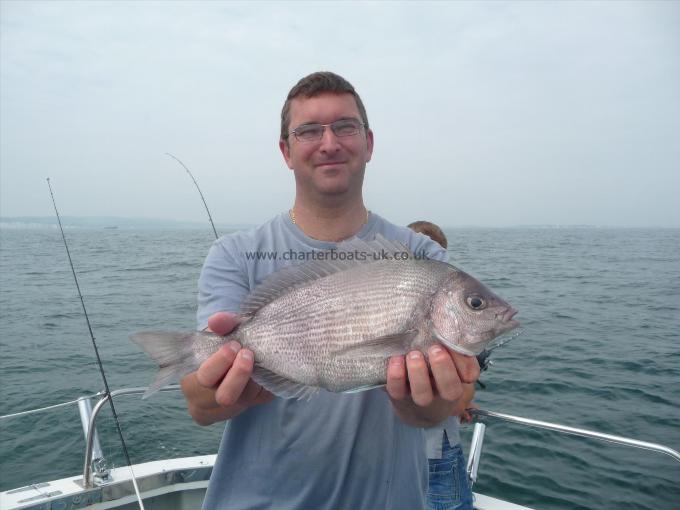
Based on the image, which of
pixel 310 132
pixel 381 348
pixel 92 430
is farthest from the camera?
pixel 92 430

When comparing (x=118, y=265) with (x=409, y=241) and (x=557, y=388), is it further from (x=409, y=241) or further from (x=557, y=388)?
(x=409, y=241)

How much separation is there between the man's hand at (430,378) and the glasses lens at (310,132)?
1250 mm

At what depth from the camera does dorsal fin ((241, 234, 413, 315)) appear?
8.05 feet

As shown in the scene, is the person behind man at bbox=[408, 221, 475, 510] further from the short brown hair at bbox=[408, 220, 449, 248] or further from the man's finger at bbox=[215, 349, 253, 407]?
the man's finger at bbox=[215, 349, 253, 407]

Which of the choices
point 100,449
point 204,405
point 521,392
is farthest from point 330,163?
point 521,392

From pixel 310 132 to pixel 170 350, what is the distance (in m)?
1.34

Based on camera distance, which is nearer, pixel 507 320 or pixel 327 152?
pixel 507 320

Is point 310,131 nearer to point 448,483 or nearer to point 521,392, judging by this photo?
point 448,483

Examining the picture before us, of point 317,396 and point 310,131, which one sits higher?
point 310,131

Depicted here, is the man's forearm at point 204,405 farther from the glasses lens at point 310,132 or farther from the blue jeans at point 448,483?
the blue jeans at point 448,483

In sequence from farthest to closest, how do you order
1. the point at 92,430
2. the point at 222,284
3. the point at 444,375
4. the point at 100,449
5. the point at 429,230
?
the point at 429,230, the point at 100,449, the point at 92,430, the point at 222,284, the point at 444,375

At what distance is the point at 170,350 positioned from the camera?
226cm

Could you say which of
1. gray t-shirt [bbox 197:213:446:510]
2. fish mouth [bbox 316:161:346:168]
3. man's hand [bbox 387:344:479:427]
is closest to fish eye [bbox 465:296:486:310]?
man's hand [bbox 387:344:479:427]

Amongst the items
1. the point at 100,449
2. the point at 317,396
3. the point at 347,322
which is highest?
the point at 347,322
